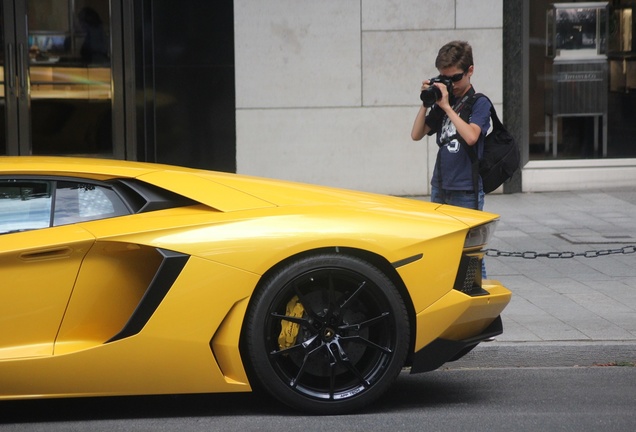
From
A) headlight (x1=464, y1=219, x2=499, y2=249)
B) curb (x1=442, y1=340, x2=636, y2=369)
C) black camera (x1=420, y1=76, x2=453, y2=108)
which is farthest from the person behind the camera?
black camera (x1=420, y1=76, x2=453, y2=108)

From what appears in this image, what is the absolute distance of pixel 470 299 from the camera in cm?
525

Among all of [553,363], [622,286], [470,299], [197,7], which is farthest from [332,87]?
[470,299]

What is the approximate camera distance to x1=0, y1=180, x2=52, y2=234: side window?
5.02 m

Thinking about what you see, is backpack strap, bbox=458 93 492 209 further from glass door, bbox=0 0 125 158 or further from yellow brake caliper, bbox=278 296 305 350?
glass door, bbox=0 0 125 158

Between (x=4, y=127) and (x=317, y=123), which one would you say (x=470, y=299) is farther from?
(x=4, y=127)

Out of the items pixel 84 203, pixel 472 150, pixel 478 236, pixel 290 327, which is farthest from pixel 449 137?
pixel 84 203

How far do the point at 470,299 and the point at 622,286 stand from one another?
129 inches

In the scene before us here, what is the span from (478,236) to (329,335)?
32.5 inches

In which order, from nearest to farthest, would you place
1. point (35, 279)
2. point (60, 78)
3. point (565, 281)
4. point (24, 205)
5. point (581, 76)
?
1. point (35, 279)
2. point (24, 205)
3. point (565, 281)
4. point (60, 78)
5. point (581, 76)

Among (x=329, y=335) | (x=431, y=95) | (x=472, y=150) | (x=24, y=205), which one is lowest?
(x=329, y=335)

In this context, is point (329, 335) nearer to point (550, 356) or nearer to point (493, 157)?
point (550, 356)

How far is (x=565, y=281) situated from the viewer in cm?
843

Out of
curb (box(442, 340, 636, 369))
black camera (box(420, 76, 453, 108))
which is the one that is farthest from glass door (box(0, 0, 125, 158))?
curb (box(442, 340, 636, 369))

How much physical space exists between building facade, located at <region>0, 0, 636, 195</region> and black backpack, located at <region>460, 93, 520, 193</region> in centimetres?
646
